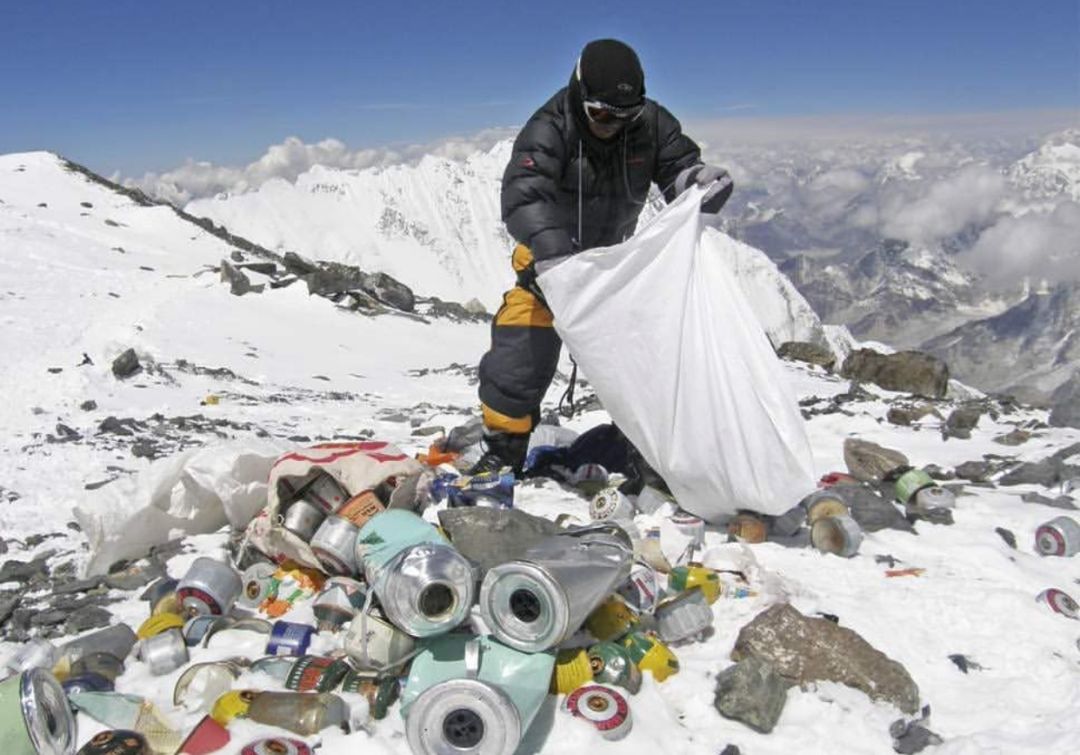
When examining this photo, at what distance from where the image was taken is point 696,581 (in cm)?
378

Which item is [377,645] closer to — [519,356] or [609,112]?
[519,356]

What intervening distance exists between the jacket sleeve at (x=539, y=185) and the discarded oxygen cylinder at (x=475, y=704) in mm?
2530

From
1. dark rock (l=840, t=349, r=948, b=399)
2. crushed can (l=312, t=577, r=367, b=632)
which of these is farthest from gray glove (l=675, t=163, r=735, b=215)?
dark rock (l=840, t=349, r=948, b=399)

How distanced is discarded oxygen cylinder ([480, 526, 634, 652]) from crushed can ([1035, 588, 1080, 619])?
7.33ft

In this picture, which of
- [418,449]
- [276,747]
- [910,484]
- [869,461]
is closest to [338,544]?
[276,747]

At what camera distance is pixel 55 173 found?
29.3 meters

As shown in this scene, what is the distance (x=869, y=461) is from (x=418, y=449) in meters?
3.76

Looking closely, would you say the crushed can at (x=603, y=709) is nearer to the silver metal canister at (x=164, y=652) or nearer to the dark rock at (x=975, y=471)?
the silver metal canister at (x=164, y=652)

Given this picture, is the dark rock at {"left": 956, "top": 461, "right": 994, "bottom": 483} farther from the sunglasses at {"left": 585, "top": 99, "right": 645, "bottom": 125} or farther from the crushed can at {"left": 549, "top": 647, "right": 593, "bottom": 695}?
the crushed can at {"left": 549, "top": 647, "right": 593, "bottom": 695}

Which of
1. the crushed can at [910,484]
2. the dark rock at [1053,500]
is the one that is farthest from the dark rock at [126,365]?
the dark rock at [1053,500]

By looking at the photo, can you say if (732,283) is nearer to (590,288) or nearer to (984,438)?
(590,288)

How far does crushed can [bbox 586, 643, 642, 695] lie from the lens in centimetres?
Answer: 314

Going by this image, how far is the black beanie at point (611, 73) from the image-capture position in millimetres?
4469

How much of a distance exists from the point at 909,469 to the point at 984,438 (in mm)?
2698
